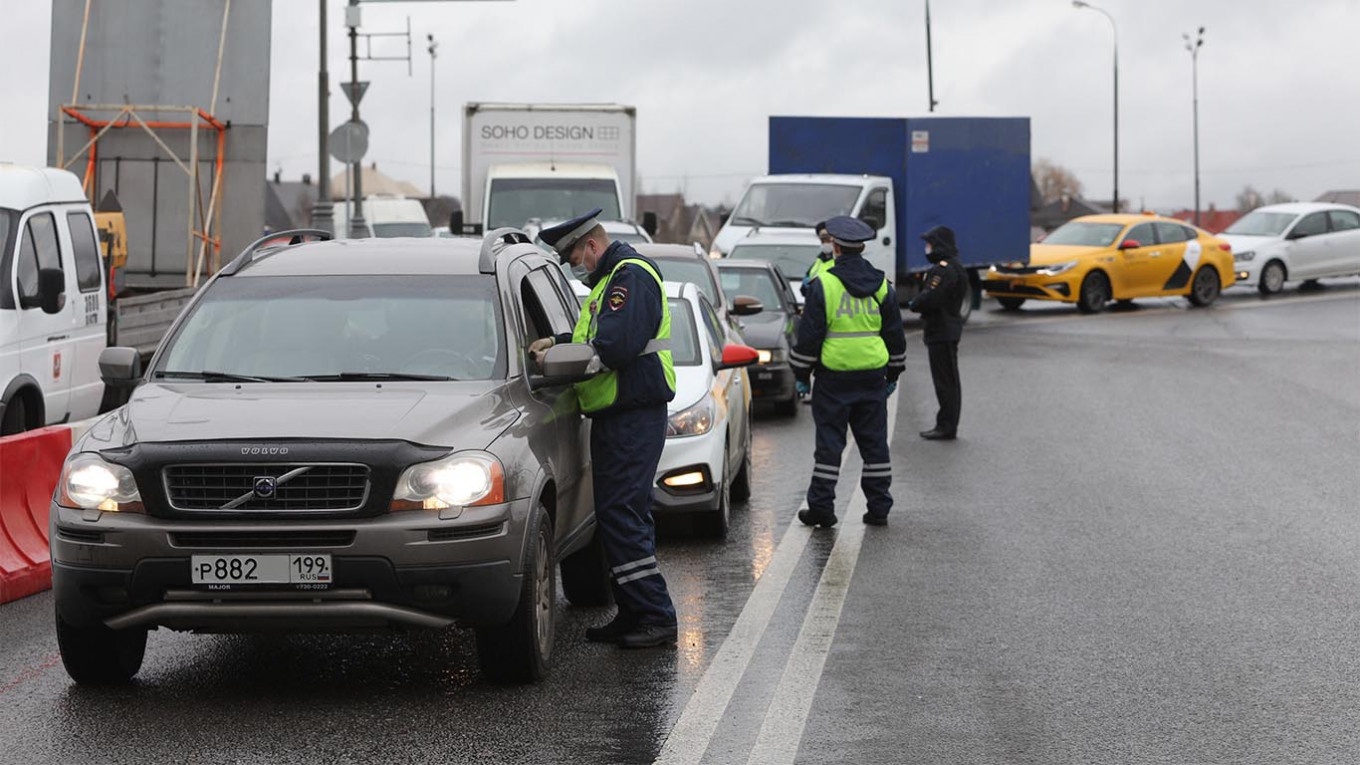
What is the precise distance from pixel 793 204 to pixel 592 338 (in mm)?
20543

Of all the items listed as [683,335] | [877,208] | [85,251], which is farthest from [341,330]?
[877,208]

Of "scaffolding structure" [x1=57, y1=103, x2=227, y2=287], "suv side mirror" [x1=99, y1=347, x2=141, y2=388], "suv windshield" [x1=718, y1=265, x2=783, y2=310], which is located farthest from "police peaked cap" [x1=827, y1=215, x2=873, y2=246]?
"scaffolding structure" [x1=57, y1=103, x2=227, y2=287]

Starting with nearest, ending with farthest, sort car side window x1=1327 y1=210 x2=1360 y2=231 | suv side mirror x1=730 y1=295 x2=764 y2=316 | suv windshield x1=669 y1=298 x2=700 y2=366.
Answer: suv windshield x1=669 y1=298 x2=700 y2=366 < suv side mirror x1=730 y1=295 x2=764 y2=316 < car side window x1=1327 y1=210 x2=1360 y2=231

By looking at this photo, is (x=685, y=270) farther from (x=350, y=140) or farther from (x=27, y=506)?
(x=350, y=140)

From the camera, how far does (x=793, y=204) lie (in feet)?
92.1

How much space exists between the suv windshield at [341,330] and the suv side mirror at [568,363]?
0.23 metres

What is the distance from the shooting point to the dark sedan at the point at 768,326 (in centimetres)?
1797

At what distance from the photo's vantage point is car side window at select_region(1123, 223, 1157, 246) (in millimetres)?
33375

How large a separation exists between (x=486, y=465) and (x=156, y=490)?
43.8 inches

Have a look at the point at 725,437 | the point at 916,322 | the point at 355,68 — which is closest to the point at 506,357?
the point at 725,437

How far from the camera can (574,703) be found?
6.85 metres

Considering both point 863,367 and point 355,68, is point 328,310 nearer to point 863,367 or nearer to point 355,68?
point 863,367

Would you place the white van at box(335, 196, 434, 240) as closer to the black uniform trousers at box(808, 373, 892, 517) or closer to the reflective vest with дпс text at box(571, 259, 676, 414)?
the black uniform trousers at box(808, 373, 892, 517)

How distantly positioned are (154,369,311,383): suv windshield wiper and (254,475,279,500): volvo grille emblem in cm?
89
